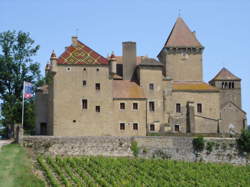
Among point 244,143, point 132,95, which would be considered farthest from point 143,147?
point 244,143

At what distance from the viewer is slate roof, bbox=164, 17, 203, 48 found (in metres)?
56.0

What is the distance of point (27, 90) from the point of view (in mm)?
42906

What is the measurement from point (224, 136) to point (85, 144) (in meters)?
14.5

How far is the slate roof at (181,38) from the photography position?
184 ft

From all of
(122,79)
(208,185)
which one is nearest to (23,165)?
(208,185)

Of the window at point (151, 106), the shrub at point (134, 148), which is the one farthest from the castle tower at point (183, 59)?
the shrub at point (134, 148)

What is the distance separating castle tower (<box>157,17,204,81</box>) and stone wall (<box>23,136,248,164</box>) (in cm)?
1331

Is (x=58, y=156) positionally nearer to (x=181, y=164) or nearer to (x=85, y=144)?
(x=85, y=144)

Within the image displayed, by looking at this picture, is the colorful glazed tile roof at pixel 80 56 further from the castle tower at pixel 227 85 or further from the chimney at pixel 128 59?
the castle tower at pixel 227 85

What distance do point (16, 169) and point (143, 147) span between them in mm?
14565

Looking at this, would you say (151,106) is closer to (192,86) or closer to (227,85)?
(192,86)

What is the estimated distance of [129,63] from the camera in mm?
50844

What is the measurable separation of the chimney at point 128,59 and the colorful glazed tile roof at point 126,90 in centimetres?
127

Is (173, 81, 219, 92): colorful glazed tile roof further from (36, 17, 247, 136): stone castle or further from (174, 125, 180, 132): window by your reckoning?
(174, 125, 180, 132): window
